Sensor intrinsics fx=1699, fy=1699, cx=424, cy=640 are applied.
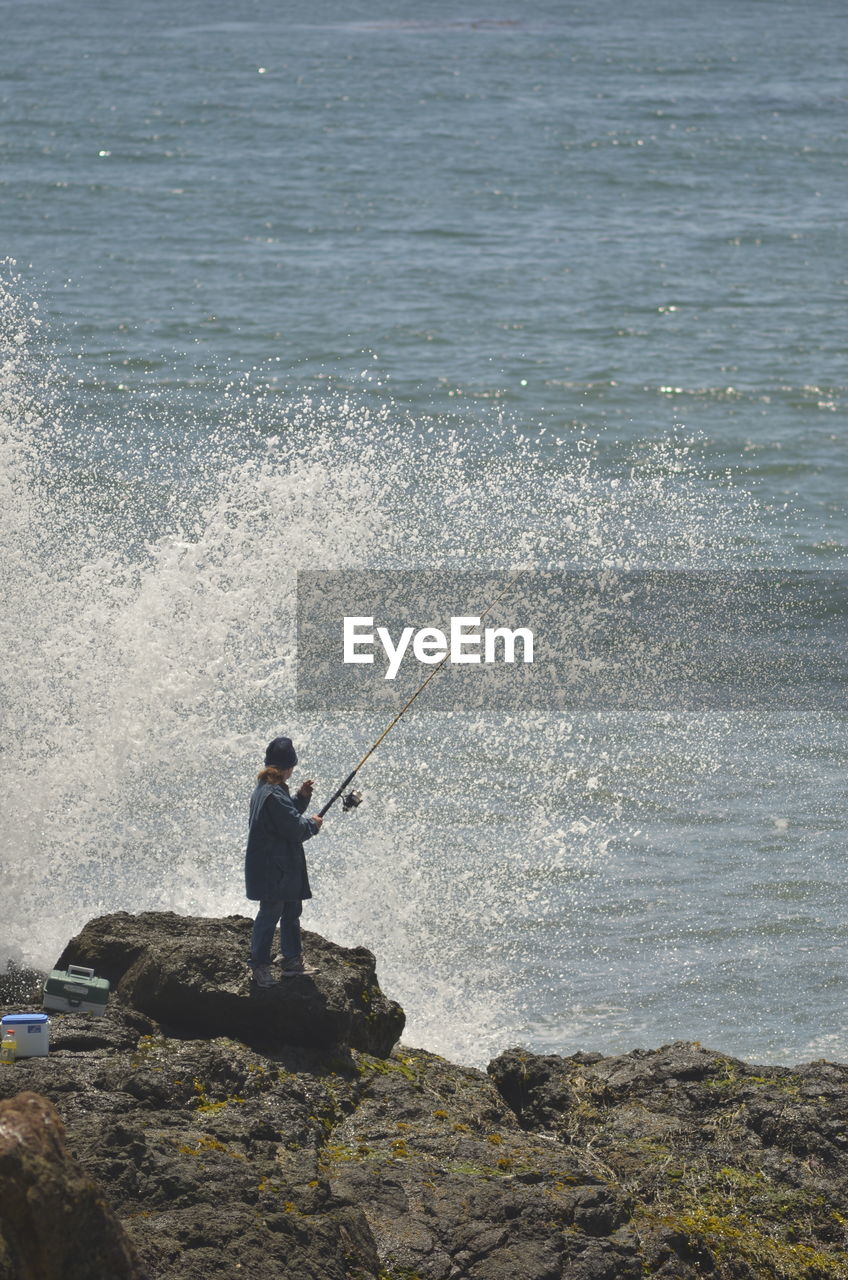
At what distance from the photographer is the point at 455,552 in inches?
789

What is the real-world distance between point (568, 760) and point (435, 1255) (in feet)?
29.7

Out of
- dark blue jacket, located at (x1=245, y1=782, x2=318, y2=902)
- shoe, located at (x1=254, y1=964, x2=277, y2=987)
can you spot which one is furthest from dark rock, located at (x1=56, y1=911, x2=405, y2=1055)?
dark blue jacket, located at (x1=245, y1=782, x2=318, y2=902)

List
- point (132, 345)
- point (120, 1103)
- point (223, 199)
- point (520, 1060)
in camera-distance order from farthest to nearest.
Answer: point (223, 199) < point (132, 345) < point (520, 1060) < point (120, 1103)

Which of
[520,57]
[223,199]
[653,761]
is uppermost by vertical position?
[520,57]

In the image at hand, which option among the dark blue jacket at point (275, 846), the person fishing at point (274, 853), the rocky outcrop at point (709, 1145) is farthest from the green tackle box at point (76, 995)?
the rocky outcrop at point (709, 1145)

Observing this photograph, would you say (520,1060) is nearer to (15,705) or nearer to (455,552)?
(15,705)

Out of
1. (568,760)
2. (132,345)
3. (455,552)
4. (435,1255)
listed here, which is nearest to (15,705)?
(568,760)

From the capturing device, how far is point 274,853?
333 inches

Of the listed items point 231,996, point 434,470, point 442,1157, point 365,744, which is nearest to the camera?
point 442,1157

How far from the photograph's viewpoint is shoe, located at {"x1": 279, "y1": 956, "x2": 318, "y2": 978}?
28.1 feet

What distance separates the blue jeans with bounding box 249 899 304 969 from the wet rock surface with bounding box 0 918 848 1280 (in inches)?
18.6

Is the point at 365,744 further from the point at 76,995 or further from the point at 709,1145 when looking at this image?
the point at 709,1145

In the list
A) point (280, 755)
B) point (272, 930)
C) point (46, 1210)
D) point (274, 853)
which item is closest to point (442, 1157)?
point (272, 930)

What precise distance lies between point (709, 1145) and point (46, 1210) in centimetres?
419
